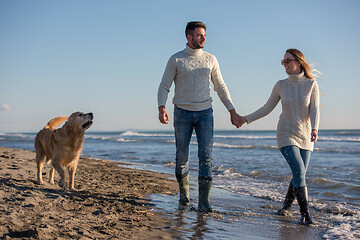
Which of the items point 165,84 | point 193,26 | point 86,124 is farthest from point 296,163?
point 86,124

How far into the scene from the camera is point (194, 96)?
155 inches

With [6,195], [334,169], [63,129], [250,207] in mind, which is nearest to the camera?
[6,195]

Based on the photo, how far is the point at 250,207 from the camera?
4566 mm

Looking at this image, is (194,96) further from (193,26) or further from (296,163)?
(296,163)

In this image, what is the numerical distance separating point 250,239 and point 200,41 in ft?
7.16

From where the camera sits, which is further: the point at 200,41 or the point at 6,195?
the point at 200,41

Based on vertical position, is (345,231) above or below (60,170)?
below

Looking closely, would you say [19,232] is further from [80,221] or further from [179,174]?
[179,174]

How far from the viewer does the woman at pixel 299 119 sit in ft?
12.3

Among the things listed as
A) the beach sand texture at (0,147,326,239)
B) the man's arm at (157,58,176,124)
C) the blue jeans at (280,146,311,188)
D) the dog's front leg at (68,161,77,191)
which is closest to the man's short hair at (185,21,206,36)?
the man's arm at (157,58,176,124)

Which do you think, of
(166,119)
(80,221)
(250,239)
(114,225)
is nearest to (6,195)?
(80,221)

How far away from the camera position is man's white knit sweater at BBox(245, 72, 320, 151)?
3.78 m

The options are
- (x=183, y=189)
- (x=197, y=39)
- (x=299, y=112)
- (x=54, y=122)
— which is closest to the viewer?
(x=299, y=112)

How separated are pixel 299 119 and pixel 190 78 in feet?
4.25
